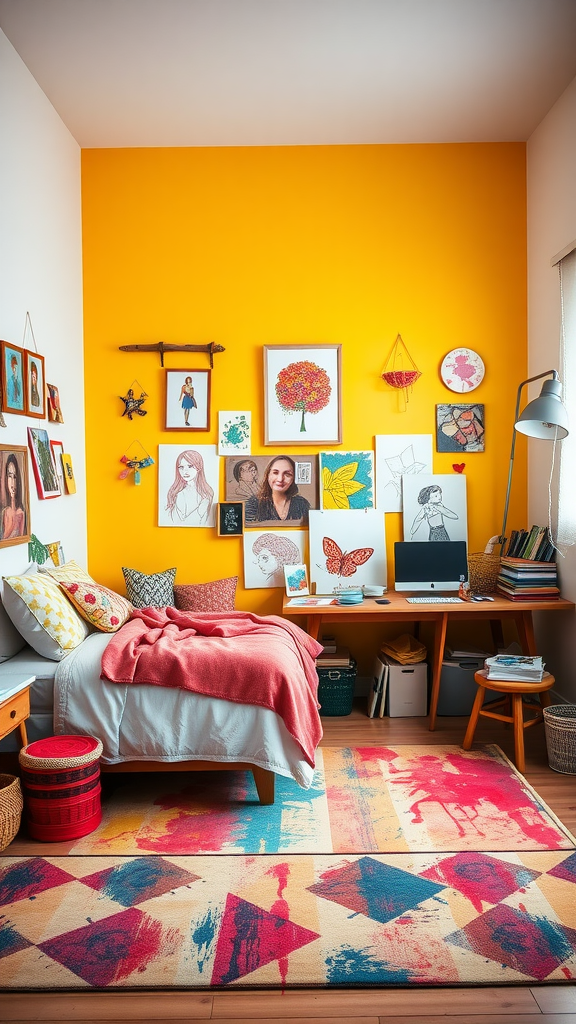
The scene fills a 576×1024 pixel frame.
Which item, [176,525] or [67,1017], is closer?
[67,1017]

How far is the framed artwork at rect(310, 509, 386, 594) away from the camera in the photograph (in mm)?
4637

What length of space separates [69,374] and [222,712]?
89.0 inches

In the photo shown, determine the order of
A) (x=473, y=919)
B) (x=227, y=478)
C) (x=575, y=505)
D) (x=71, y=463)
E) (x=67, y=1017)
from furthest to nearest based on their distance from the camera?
(x=227, y=478)
(x=71, y=463)
(x=575, y=505)
(x=473, y=919)
(x=67, y=1017)

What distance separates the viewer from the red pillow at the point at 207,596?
4414 mm

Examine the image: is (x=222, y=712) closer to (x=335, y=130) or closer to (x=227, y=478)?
(x=227, y=478)

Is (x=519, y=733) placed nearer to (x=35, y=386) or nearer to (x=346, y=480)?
(x=346, y=480)

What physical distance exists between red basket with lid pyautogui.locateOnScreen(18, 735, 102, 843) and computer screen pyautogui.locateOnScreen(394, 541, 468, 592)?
6.92 feet

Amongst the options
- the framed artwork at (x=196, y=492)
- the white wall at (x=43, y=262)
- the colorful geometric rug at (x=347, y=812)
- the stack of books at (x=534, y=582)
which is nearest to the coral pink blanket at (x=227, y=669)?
the colorful geometric rug at (x=347, y=812)

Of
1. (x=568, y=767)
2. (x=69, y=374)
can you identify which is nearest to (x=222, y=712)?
(x=568, y=767)

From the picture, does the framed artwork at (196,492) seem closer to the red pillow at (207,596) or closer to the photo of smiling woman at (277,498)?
the photo of smiling woman at (277,498)

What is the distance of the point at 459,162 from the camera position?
4.64 m

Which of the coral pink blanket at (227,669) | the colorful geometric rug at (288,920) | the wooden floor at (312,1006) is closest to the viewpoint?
the wooden floor at (312,1006)

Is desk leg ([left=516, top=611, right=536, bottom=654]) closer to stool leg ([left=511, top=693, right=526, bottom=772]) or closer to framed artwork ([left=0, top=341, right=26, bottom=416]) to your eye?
stool leg ([left=511, top=693, right=526, bottom=772])

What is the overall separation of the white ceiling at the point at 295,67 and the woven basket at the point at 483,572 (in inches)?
96.7
